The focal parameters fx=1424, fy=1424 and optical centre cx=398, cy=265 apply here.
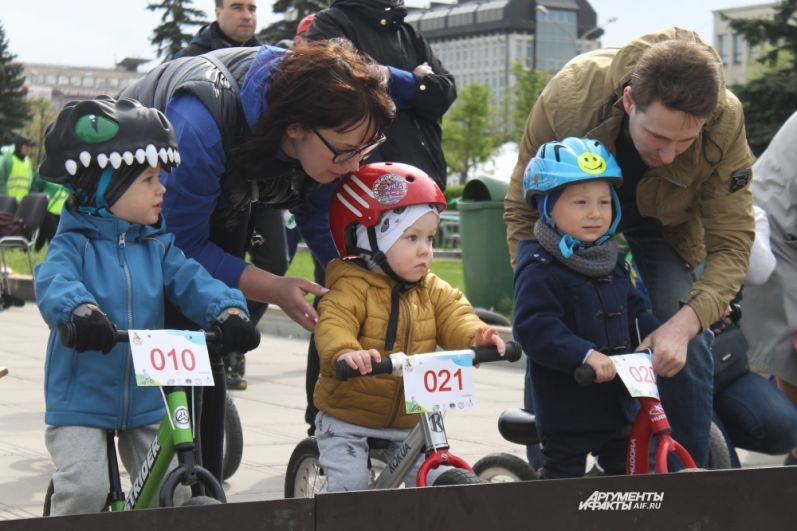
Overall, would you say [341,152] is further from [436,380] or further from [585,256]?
[585,256]

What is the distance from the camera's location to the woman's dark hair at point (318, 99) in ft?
13.3

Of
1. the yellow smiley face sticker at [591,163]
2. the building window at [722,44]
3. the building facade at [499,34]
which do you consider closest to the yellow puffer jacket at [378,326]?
the yellow smiley face sticker at [591,163]

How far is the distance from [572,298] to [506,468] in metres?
0.70


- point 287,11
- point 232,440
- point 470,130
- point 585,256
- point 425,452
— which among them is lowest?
point 470,130

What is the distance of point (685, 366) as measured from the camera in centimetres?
479

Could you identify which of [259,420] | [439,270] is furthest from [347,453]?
[439,270]

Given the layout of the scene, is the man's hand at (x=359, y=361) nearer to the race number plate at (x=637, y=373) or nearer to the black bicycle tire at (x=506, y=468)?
the race number plate at (x=637, y=373)

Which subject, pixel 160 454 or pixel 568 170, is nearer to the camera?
pixel 160 454

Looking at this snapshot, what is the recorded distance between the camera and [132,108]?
153 inches

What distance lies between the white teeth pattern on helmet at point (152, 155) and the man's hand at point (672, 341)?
5.32 ft

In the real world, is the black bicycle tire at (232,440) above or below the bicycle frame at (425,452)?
below

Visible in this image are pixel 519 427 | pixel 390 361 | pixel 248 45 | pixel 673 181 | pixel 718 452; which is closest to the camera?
pixel 390 361

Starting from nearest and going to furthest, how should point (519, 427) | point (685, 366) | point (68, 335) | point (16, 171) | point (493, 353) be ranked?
point (68, 335) < point (493, 353) < point (685, 366) < point (519, 427) < point (16, 171)

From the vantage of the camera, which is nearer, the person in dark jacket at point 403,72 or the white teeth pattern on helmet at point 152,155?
the white teeth pattern on helmet at point 152,155
